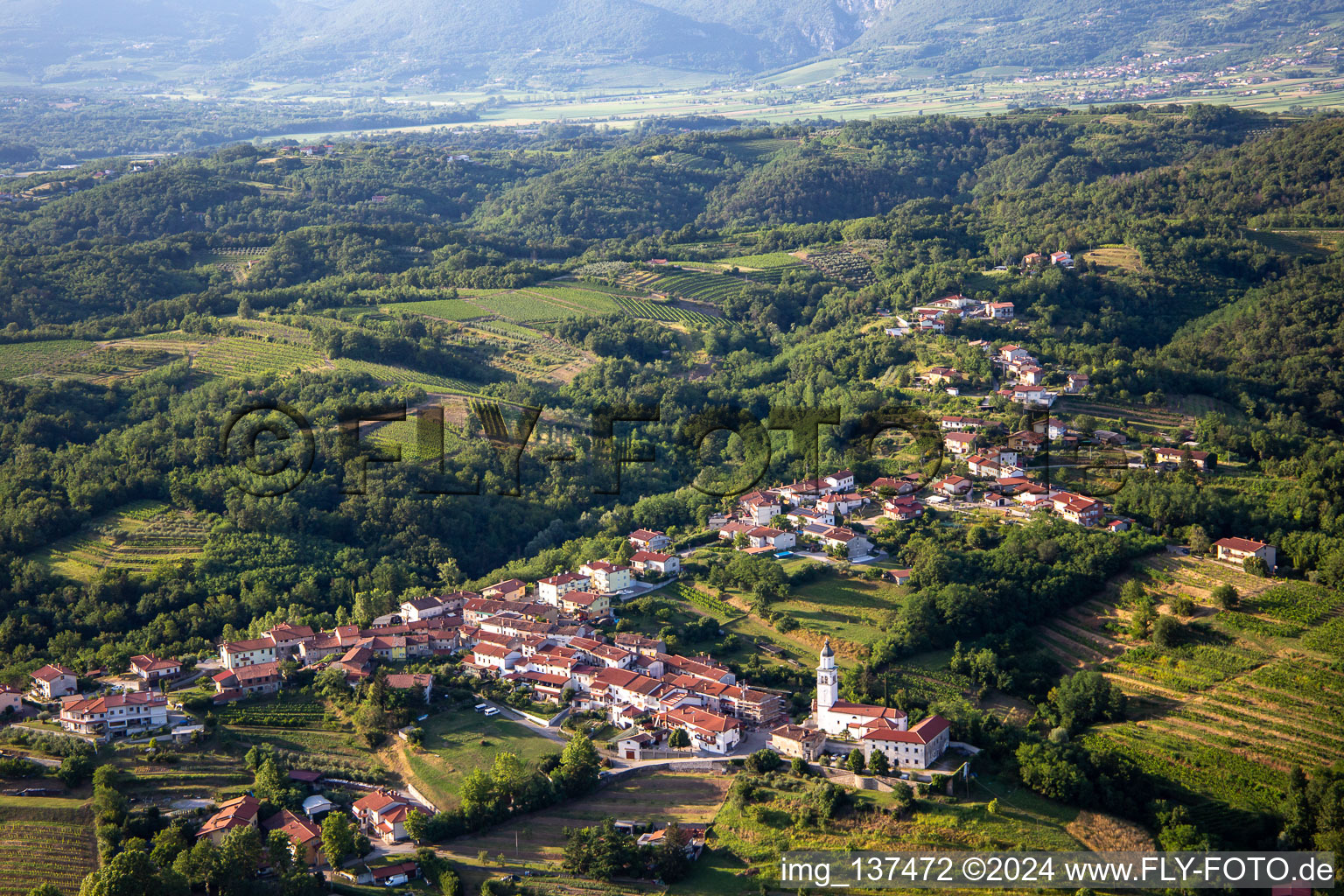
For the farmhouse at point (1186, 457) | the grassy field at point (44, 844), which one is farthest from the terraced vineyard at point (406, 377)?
the grassy field at point (44, 844)

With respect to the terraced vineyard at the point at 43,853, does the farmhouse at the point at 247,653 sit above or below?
above

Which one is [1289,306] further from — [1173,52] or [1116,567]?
[1173,52]

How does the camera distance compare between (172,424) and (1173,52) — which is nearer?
(172,424)

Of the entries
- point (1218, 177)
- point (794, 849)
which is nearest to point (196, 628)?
point (794, 849)

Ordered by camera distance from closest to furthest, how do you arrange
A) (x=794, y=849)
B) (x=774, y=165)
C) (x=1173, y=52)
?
1. (x=794, y=849)
2. (x=774, y=165)
3. (x=1173, y=52)

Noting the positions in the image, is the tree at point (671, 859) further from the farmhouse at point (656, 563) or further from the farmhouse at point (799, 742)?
the farmhouse at point (656, 563)

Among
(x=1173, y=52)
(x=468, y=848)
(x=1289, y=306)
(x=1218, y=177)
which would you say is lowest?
(x=468, y=848)

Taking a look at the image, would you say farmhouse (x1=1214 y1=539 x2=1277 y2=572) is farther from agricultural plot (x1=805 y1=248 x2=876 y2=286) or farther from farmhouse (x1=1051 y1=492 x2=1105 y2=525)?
agricultural plot (x1=805 y1=248 x2=876 y2=286)
